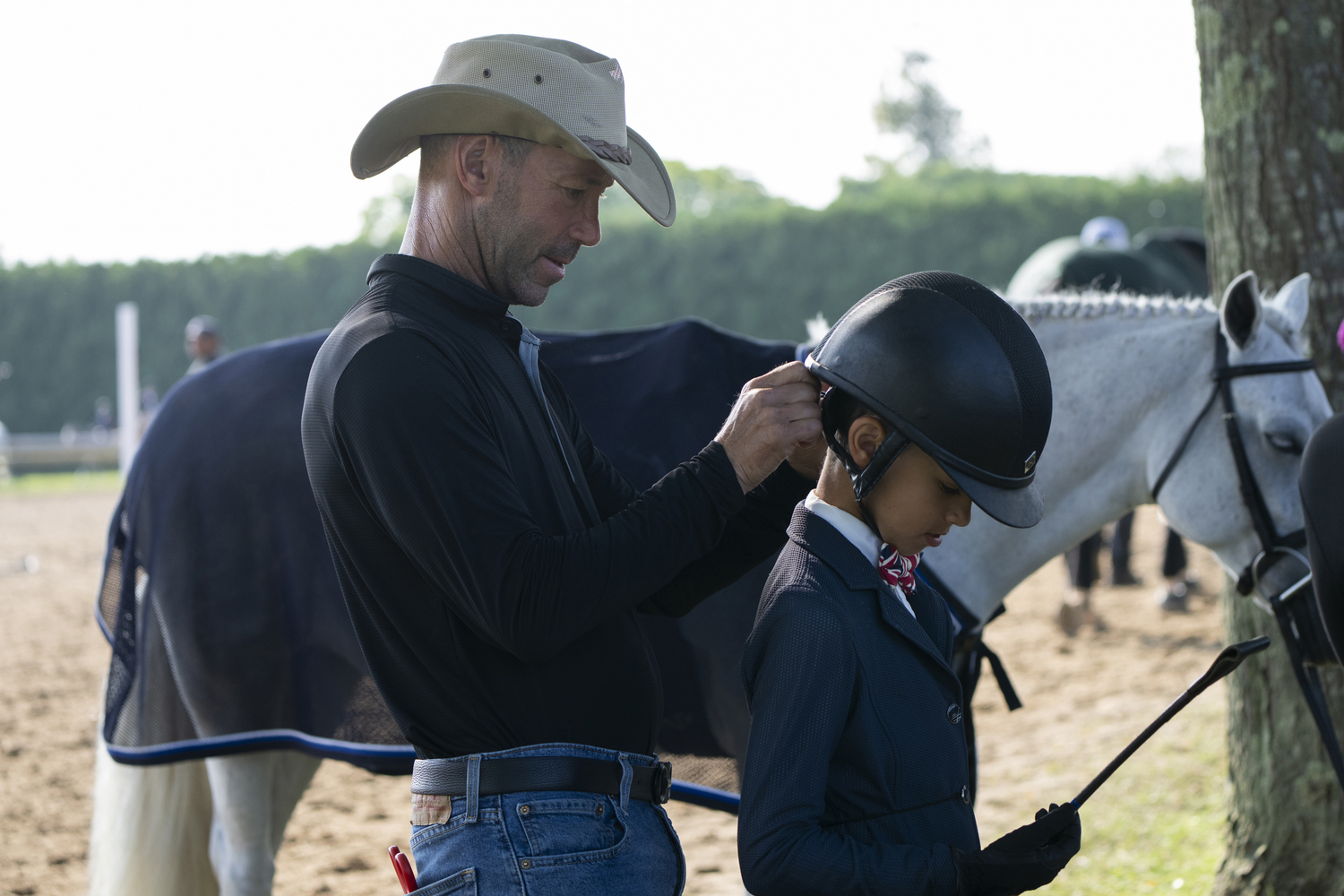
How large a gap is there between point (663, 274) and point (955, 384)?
1790 cm

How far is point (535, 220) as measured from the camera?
59.4 inches

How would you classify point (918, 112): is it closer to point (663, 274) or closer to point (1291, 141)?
point (663, 274)

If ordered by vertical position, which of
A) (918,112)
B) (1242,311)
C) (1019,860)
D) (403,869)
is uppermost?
(918,112)

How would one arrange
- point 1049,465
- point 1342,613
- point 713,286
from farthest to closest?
point 713,286
point 1049,465
point 1342,613

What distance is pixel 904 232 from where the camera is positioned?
16609 millimetres

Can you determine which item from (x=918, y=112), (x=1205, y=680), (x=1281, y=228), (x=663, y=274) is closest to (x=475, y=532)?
(x=1205, y=680)

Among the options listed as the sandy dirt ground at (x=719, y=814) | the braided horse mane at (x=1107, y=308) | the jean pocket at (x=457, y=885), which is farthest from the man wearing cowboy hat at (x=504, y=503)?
the sandy dirt ground at (x=719, y=814)

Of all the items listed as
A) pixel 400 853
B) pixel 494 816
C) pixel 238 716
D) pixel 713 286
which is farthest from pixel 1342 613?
pixel 713 286

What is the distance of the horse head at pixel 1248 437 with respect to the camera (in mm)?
2418

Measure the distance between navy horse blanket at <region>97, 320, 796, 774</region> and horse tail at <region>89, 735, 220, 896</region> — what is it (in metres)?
0.23

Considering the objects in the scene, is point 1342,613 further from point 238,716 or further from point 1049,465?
point 238,716

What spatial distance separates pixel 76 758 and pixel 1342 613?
5.38 m

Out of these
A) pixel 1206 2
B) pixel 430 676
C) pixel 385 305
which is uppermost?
pixel 1206 2

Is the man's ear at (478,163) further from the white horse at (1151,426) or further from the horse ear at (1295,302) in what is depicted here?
the horse ear at (1295,302)
